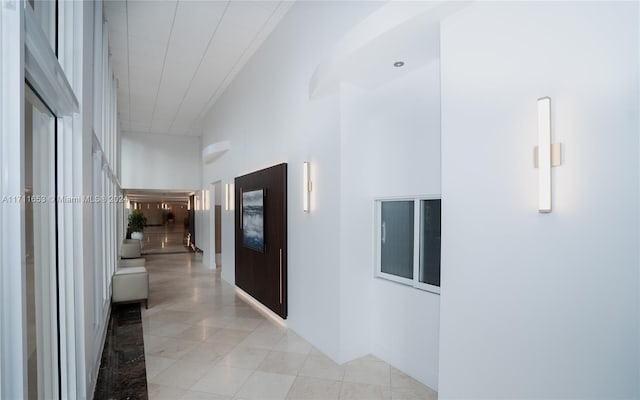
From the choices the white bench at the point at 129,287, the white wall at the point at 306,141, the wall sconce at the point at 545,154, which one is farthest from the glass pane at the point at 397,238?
the white bench at the point at 129,287

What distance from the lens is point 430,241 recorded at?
360 centimetres

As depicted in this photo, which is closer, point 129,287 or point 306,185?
point 306,185

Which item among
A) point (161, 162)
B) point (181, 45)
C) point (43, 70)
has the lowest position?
point (43, 70)

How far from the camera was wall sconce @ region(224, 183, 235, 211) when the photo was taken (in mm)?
7886

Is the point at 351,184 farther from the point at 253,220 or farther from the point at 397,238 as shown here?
the point at 253,220

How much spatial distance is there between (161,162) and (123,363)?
9769 millimetres

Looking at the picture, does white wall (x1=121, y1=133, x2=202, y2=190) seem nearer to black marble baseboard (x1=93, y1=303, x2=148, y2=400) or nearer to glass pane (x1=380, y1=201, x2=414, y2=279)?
black marble baseboard (x1=93, y1=303, x2=148, y2=400)

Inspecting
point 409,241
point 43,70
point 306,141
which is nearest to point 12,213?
point 43,70

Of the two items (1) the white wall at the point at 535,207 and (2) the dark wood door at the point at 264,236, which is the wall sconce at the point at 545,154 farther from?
(2) the dark wood door at the point at 264,236

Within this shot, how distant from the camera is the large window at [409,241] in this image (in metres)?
3.55

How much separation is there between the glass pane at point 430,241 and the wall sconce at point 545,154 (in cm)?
145

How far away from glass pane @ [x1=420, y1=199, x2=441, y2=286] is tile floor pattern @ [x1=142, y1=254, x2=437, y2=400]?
44.1 inches

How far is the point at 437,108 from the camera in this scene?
3.44 meters

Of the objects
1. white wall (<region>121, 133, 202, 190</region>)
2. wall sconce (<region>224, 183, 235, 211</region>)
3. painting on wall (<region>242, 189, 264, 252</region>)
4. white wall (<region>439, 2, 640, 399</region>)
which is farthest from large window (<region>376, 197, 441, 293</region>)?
white wall (<region>121, 133, 202, 190</region>)
